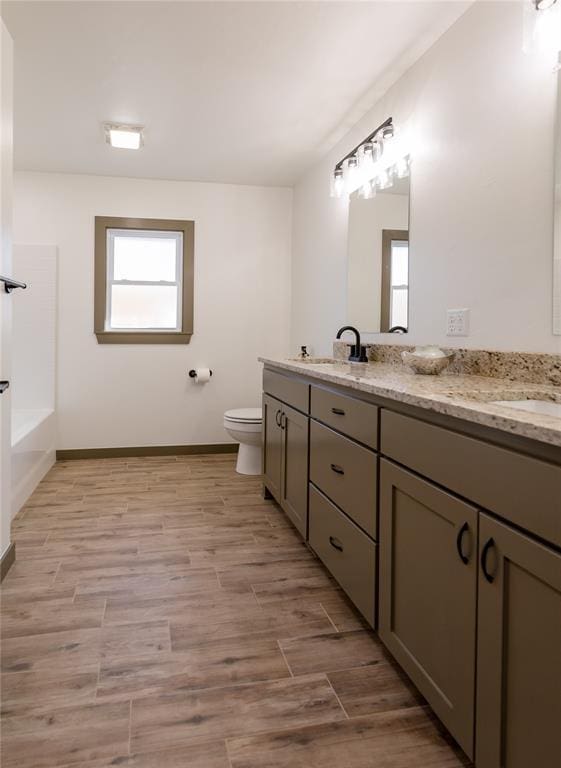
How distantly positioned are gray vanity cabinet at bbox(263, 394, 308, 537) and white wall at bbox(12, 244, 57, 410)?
199cm

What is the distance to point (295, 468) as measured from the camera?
266 centimetres

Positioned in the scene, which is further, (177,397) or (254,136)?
(177,397)

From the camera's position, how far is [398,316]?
2748mm

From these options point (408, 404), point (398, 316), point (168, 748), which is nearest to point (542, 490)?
point (408, 404)

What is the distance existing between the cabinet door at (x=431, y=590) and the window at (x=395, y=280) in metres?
1.28

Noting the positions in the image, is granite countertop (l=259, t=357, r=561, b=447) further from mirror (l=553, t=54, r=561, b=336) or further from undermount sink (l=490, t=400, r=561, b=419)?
mirror (l=553, t=54, r=561, b=336)

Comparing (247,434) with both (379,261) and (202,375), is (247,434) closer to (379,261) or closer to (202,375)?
(202,375)

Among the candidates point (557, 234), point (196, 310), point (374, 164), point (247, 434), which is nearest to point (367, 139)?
point (374, 164)

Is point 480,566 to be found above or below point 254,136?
below

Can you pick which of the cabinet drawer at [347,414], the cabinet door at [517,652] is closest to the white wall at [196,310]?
the cabinet drawer at [347,414]

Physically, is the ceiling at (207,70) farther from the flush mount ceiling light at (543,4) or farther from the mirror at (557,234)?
the mirror at (557,234)

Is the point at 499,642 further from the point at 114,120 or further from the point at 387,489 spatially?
the point at 114,120

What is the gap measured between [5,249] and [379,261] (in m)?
1.80

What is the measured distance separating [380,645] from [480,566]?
2.77 ft
